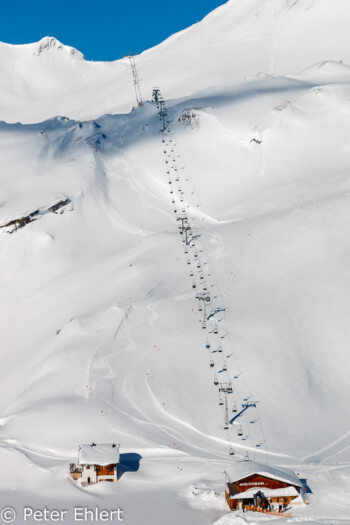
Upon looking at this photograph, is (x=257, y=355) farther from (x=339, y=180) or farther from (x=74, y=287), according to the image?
(x=339, y=180)

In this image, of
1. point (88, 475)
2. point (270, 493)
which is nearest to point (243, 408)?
point (270, 493)

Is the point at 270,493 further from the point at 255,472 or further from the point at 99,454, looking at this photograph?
the point at 99,454

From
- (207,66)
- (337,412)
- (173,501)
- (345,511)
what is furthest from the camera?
(207,66)

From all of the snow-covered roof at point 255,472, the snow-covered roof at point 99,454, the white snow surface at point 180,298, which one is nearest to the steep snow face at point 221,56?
the white snow surface at point 180,298

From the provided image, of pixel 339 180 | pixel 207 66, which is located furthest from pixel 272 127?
pixel 207 66

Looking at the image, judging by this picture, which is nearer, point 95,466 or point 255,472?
point 255,472
